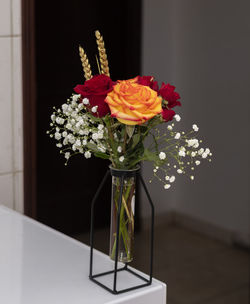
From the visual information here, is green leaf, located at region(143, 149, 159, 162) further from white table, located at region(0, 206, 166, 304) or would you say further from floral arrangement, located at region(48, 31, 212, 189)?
white table, located at region(0, 206, 166, 304)

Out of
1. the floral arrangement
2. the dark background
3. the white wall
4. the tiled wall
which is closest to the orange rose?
the floral arrangement

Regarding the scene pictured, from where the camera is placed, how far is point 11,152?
161 cm

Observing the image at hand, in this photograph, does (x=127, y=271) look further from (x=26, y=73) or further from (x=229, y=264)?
(x=229, y=264)

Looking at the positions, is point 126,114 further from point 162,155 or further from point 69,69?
point 69,69

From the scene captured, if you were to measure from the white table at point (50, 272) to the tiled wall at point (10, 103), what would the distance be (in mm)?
279

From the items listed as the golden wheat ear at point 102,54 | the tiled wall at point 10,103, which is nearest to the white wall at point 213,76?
the tiled wall at point 10,103

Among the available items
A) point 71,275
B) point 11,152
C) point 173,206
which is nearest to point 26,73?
point 11,152

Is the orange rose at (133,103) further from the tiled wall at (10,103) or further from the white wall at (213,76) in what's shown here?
the white wall at (213,76)

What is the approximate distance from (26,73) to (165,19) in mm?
731

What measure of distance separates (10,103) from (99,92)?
0.65 m

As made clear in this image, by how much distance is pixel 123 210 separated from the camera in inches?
41.1

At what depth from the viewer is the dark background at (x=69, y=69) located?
180 centimetres

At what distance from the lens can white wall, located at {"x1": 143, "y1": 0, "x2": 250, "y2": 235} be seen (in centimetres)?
212

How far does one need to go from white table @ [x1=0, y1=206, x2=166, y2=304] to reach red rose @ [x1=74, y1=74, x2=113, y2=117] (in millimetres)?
290
